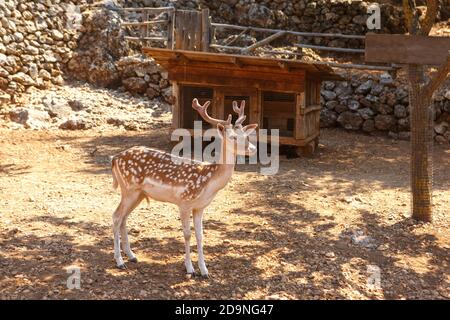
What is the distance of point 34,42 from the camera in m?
15.9

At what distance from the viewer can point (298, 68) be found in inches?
441

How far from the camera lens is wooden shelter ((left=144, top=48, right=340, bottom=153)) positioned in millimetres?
11250

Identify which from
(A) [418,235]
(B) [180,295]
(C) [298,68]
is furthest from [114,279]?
(C) [298,68]

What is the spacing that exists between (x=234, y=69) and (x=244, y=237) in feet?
19.5

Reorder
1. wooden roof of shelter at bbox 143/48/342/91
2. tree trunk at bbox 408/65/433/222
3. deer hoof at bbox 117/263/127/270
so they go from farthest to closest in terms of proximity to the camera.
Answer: wooden roof of shelter at bbox 143/48/342/91, tree trunk at bbox 408/65/433/222, deer hoof at bbox 117/263/127/270

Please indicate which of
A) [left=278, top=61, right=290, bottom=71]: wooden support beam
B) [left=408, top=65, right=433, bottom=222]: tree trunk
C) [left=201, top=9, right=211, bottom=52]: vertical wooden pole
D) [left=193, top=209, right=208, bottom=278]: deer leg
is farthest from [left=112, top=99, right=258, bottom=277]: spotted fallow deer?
[left=201, top=9, right=211, bottom=52]: vertical wooden pole

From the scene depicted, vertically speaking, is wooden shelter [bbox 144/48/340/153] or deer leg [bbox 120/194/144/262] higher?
wooden shelter [bbox 144/48/340/153]

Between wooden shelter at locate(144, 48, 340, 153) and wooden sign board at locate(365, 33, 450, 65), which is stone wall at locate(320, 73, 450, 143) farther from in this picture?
wooden sign board at locate(365, 33, 450, 65)

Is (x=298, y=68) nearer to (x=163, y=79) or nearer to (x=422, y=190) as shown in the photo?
(x=422, y=190)

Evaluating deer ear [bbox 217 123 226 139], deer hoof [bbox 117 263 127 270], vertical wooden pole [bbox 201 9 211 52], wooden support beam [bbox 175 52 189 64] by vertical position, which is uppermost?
vertical wooden pole [bbox 201 9 211 52]

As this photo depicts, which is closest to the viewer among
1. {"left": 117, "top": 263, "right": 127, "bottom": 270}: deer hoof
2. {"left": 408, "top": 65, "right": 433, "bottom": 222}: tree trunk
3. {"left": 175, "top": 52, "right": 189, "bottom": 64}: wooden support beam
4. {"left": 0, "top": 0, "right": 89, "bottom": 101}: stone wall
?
{"left": 117, "top": 263, "right": 127, "bottom": 270}: deer hoof

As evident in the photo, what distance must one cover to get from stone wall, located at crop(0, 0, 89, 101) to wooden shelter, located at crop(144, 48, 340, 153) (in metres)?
5.38

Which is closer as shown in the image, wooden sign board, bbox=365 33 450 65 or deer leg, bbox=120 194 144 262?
deer leg, bbox=120 194 144 262

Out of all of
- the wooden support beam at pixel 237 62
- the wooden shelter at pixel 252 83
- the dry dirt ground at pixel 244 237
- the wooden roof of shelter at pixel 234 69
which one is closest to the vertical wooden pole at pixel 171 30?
the wooden shelter at pixel 252 83
